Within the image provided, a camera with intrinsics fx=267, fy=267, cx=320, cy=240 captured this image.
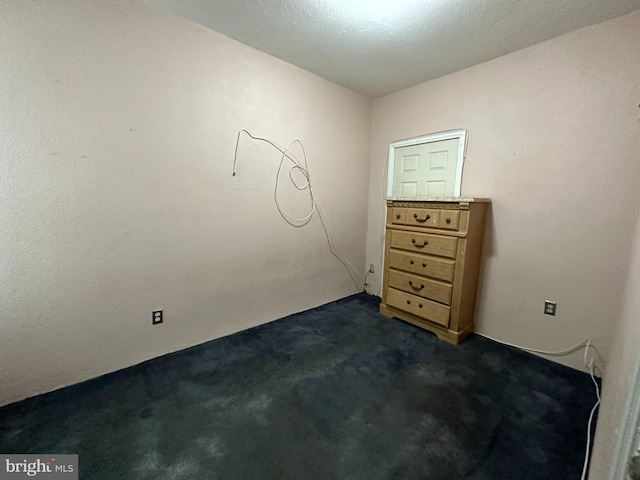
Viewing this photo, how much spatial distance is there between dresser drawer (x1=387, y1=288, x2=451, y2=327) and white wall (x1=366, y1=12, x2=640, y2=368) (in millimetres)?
424

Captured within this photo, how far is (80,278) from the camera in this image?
1.63m

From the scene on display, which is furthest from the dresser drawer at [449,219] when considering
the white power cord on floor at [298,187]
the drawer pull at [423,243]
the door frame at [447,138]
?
the white power cord on floor at [298,187]

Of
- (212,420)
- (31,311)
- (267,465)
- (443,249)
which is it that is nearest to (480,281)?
(443,249)

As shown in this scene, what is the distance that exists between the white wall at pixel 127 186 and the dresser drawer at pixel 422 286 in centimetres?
109

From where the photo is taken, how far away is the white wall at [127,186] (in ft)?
4.75

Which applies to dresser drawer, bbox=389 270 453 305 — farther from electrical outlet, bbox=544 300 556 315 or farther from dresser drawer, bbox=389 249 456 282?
electrical outlet, bbox=544 300 556 315

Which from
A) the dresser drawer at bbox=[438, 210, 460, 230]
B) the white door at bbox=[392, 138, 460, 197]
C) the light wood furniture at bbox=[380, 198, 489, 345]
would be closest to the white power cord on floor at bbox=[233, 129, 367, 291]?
the light wood furniture at bbox=[380, 198, 489, 345]

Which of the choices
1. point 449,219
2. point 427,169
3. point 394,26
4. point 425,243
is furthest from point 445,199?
point 394,26

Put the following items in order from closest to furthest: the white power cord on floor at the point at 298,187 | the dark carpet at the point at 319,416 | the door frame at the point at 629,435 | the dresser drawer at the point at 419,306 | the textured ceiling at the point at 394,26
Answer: the door frame at the point at 629,435, the dark carpet at the point at 319,416, the textured ceiling at the point at 394,26, the dresser drawer at the point at 419,306, the white power cord on floor at the point at 298,187

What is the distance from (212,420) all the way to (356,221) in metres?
2.39

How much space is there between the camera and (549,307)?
2.04m

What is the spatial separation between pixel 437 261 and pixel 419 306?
17.8 inches

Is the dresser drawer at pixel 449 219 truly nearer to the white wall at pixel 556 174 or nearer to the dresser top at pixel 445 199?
the dresser top at pixel 445 199

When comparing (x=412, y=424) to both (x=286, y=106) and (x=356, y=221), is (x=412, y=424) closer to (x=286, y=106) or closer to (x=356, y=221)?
(x=356, y=221)
